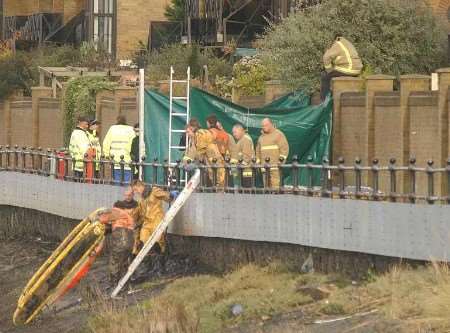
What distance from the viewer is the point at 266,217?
1977 centimetres

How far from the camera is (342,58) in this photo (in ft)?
84.8

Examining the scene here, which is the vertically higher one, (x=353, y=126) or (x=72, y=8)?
(x=72, y=8)

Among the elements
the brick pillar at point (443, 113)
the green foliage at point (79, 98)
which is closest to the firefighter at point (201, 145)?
the brick pillar at point (443, 113)

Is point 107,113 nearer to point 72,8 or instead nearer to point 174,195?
point 174,195

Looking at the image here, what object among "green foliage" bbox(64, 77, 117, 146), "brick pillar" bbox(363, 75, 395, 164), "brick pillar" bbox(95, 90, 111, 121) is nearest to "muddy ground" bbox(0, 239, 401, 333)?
"brick pillar" bbox(363, 75, 395, 164)

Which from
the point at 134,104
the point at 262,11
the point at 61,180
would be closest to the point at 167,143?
the point at 61,180

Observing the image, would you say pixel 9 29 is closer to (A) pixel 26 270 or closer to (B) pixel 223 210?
(A) pixel 26 270

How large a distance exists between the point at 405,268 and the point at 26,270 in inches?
444

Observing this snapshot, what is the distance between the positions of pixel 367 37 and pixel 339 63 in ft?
18.7

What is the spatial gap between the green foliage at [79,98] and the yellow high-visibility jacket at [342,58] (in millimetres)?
12334

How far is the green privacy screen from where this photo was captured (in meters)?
24.2

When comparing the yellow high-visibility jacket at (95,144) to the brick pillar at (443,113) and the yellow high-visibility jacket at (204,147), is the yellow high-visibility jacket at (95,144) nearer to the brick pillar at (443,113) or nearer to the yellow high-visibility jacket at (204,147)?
the yellow high-visibility jacket at (204,147)

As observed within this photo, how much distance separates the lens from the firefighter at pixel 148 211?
821 inches

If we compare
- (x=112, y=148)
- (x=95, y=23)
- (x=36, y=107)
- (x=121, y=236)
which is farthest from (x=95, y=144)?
(x=95, y=23)
